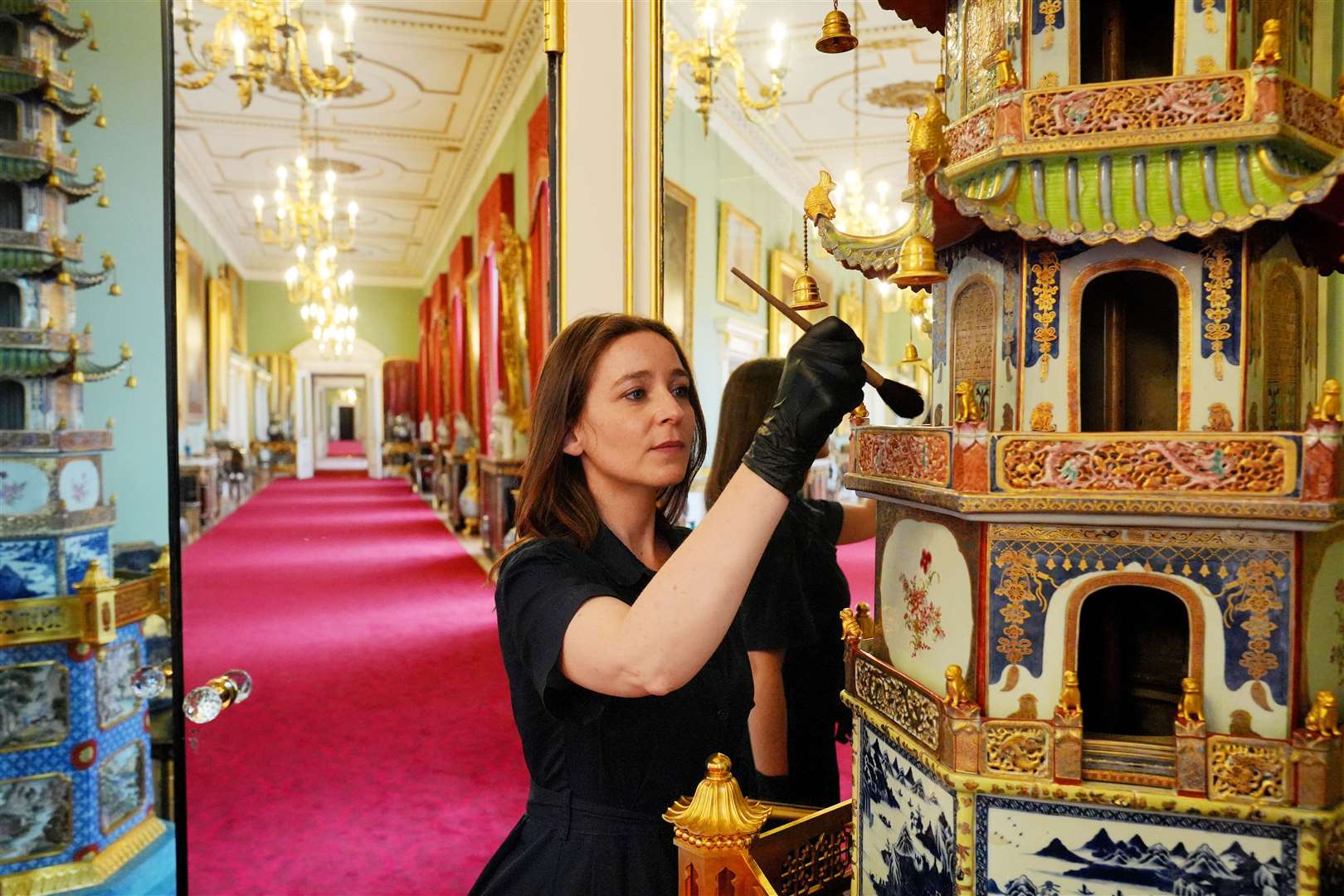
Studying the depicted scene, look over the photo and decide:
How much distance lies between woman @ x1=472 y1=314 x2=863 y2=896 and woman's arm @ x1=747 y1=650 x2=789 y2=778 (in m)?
0.56

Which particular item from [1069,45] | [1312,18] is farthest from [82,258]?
[1312,18]

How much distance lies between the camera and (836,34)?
1.74m

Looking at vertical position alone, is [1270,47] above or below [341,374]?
below

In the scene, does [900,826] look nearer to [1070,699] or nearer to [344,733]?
[1070,699]

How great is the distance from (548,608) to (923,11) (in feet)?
4.46

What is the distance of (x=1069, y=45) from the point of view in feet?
4.61

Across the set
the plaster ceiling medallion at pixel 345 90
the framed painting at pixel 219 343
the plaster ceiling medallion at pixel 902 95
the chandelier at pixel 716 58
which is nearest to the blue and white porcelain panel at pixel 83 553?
the chandelier at pixel 716 58

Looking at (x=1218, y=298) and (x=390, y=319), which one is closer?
(x=1218, y=298)

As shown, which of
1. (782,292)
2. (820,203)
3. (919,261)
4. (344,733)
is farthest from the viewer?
(344,733)

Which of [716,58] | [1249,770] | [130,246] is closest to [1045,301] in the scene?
[1249,770]

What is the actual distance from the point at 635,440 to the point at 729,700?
48 centimetres

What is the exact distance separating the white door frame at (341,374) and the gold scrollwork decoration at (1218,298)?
2035 cm

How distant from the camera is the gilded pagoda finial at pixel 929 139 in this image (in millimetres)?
1465

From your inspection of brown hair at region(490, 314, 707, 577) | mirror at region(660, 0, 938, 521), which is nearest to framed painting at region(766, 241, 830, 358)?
mirror at region(660, 0, 938, 521)
